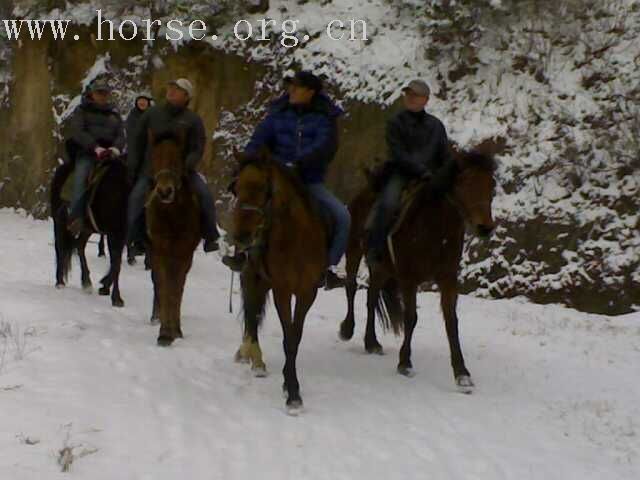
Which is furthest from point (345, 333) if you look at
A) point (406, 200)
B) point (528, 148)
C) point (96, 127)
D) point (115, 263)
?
point (528, 148)

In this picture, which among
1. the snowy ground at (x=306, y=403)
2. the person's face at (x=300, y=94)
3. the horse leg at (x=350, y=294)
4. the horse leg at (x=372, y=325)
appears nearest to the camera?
the snowy ground at (x=306, y=403)

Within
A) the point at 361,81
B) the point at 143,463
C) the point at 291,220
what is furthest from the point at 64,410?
the point at 361,81

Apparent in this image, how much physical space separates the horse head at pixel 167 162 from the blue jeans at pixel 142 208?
0.46 m

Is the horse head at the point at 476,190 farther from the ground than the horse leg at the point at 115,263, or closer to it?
farther from the ground

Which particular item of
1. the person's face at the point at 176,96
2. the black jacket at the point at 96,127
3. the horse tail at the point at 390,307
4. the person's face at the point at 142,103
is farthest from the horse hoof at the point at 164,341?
the person's face at the point at 142,103

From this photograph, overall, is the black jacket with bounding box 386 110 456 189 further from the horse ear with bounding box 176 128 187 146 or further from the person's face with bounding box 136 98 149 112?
the person's face with bounding box 136 98 149 112

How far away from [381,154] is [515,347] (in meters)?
6.42

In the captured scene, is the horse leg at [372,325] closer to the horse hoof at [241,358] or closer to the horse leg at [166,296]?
the horse hoof at [241,358]

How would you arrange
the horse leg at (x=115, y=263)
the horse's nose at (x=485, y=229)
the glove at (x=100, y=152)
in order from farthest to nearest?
the glove at (x=100, y=152)
the horse leg at (x=115, y=263)
the horse's nose at (x=485, y=229)

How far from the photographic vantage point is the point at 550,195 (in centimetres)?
1273

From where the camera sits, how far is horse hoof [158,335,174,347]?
7656mm

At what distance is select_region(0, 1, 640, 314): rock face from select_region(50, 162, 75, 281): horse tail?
5634 mm

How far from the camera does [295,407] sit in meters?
6.09

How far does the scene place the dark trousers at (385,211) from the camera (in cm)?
766
